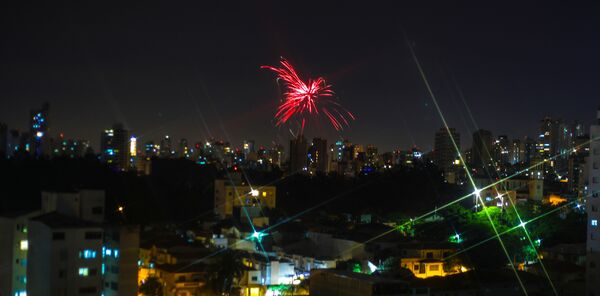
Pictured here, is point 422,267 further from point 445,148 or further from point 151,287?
point 445,148

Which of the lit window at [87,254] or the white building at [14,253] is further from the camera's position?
the white building at [14,253]

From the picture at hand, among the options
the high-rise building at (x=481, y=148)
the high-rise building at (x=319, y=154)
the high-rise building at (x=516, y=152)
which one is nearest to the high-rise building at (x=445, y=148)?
the high-rise building at (x=481, y=148)

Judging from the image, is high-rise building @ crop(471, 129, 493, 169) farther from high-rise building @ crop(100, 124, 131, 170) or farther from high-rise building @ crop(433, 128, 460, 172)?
high-rise building @ crop(100, 124, 131, 170)

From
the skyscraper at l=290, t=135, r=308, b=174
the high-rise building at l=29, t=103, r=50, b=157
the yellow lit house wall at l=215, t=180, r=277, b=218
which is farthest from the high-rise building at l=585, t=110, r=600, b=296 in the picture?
the high-rise building at l=29, t=103, r=50, b=157

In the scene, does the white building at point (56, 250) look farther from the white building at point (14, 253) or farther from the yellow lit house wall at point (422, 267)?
the yellow lit house wall at point (422, 267)

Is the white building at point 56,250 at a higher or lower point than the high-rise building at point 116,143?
lower

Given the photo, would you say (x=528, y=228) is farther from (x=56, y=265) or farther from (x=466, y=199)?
(x=56, y=265)

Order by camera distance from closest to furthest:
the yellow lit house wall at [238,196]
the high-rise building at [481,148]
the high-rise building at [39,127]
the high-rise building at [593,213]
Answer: the high-rise building at [593,213] → the yellow lit house wall at [238,196] → the high-rise building at [39,127] → the high-rise building at [481,148]
